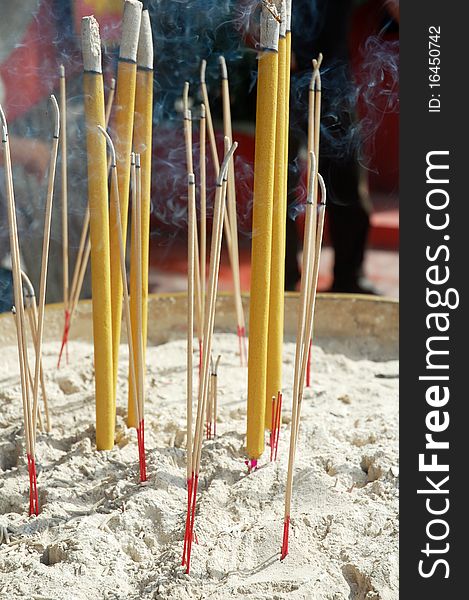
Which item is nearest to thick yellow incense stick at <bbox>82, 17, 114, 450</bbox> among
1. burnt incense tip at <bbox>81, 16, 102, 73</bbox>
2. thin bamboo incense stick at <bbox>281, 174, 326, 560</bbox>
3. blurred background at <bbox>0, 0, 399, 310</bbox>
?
burnt incense tip at <bbox>81, 16, 102, 73</bbox>

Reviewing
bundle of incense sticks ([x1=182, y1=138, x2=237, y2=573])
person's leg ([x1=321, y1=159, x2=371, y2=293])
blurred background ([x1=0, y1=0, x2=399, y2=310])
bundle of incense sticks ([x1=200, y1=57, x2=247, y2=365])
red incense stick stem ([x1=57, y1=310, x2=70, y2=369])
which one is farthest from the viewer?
person's leg ([x1=321, y1=159, x2=371, y2=293])

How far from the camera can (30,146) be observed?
2361 millimetres

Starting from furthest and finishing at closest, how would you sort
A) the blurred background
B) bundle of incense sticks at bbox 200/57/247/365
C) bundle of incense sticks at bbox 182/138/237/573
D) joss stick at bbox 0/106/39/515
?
1. the blurred background
2. bundle of incense sticks at bbox 200/57/247/365
3. joss stick at bbox 0/106/39/515
4. bundle of incense sticks at bbox 182/138/237/573

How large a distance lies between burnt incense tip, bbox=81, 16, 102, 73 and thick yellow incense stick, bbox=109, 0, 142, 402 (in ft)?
0.12

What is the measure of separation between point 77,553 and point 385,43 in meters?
1.39

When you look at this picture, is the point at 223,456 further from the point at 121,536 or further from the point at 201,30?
the point at 201,30

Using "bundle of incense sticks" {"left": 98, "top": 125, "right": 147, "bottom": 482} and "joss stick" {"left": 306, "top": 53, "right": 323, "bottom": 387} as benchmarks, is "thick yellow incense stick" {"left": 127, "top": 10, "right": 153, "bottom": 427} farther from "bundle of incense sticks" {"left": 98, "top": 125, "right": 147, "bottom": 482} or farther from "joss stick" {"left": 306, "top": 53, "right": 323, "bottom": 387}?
"joss stick" {"left": 306, "top": 53, "right": 323, "bottom": 387}

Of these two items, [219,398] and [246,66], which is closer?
[219,398]

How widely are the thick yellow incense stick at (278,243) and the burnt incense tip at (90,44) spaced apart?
0.26 metres

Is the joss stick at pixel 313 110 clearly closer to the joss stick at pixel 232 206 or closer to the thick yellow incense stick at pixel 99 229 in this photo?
the joss stick at pixel 232 206

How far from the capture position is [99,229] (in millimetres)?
1148

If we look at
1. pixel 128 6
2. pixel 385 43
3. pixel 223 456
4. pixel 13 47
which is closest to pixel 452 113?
pixel 128 6

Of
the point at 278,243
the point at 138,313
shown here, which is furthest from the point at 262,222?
the point at 138,313

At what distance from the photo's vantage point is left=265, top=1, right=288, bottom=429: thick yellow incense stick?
1.17 m
